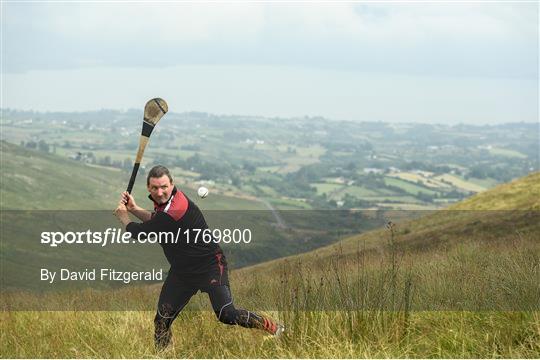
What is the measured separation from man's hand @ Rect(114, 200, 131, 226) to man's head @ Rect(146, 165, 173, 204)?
1.03 ft

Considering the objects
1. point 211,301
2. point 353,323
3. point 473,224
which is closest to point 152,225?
point 211,301

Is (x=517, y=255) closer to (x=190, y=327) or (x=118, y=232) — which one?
(x=190, y=327)

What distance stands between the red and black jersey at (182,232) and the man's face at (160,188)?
71mm

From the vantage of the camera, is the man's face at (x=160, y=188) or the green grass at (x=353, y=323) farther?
the man's face at (x=160, y=188)

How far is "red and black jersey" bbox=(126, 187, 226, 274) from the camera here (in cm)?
744

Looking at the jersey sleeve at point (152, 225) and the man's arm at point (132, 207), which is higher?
the man's arm at point (132, 207)

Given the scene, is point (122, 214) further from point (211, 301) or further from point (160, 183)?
point (211, 301)

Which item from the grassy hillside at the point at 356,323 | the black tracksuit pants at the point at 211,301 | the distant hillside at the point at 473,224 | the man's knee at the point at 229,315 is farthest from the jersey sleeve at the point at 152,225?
the distant hillside at the point at 473,224

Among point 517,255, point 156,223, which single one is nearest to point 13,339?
point 156,223

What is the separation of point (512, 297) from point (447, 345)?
0.96 meters

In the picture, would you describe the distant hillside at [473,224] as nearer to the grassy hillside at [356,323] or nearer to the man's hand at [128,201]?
the grassy hillside at [356,323]

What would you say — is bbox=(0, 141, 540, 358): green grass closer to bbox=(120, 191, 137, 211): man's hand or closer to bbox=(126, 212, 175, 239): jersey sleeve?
bbox=(126, 212, 175, 239): jersey sleeve

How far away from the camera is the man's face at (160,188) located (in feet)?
24.1

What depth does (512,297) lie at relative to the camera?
771 cm
